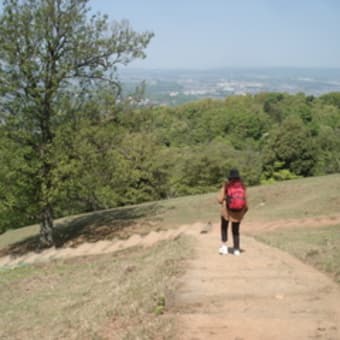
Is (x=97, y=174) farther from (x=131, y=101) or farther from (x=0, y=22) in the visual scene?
(x=0, y=22)

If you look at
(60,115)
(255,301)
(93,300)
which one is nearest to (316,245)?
(255,301)

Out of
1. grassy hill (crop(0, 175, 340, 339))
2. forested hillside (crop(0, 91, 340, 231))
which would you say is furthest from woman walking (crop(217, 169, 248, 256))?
forested hillside (crop(0, 91, 340, 231))

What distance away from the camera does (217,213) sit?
74.5 ft

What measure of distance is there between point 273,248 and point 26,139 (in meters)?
10.6

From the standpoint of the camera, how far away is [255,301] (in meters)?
7.67

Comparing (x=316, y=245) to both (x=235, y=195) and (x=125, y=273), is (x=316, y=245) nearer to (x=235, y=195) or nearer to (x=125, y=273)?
(x=235, y=195)

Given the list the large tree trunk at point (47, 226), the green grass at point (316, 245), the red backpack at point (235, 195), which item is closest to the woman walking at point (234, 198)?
the red backpack at point (235, 195)

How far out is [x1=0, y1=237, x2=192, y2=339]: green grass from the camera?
23.8ft

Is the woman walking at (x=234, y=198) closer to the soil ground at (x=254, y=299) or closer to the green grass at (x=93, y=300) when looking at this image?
the soil ground at (x=254, y=299)

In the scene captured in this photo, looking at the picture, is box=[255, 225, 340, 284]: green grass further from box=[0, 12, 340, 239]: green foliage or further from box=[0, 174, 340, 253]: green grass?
box=[0, 12, 340, 239]: green foliage

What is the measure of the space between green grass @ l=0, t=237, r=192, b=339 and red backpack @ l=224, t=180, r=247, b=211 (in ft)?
5.58

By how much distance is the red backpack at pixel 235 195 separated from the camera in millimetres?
10703

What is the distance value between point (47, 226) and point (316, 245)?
475 inches

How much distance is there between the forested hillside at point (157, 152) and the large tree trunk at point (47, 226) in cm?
52
